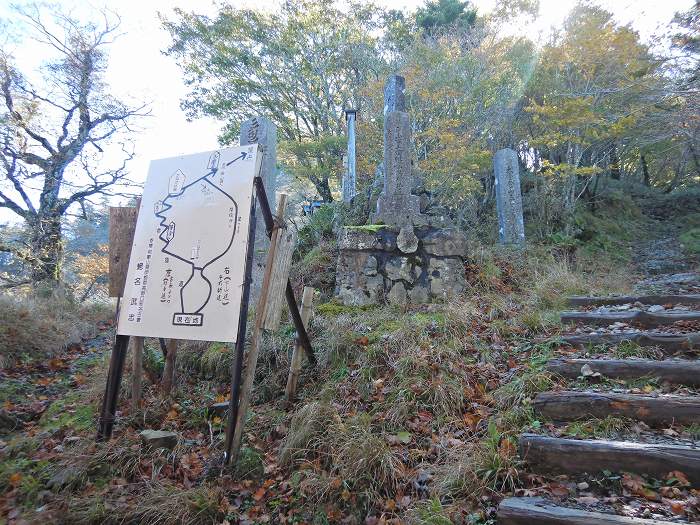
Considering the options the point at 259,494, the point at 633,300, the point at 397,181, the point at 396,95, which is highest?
the point at 396,95

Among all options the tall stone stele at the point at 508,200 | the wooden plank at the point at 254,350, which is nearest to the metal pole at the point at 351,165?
the tall stone stele at the point at 508,200

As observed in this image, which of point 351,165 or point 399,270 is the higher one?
point 351,165

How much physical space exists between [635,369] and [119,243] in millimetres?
4536

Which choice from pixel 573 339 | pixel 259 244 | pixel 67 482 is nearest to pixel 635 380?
pixel 573 339

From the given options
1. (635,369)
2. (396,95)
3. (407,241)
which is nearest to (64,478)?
(635,369)

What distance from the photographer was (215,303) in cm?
309

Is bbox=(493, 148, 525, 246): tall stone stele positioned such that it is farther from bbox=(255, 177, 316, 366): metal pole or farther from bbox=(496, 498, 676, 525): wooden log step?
bbox=(496, 498, 676, 525): wooden log step

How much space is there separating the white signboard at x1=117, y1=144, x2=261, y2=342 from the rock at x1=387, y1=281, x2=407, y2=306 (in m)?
3.40

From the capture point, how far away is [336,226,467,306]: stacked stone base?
619cm

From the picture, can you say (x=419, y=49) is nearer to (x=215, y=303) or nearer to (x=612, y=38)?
(x=612, y=38)

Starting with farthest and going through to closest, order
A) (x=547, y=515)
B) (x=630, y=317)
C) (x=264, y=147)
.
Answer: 1. (x=264, y=147)
2. (x=630, y=317)
3. (x=547, y=515)

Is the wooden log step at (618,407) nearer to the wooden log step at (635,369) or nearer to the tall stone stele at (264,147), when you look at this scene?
the wooden log step at (635,369)

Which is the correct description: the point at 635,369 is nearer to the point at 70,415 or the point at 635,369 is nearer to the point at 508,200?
the point at 70,415

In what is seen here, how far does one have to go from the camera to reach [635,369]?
3.15 meters
